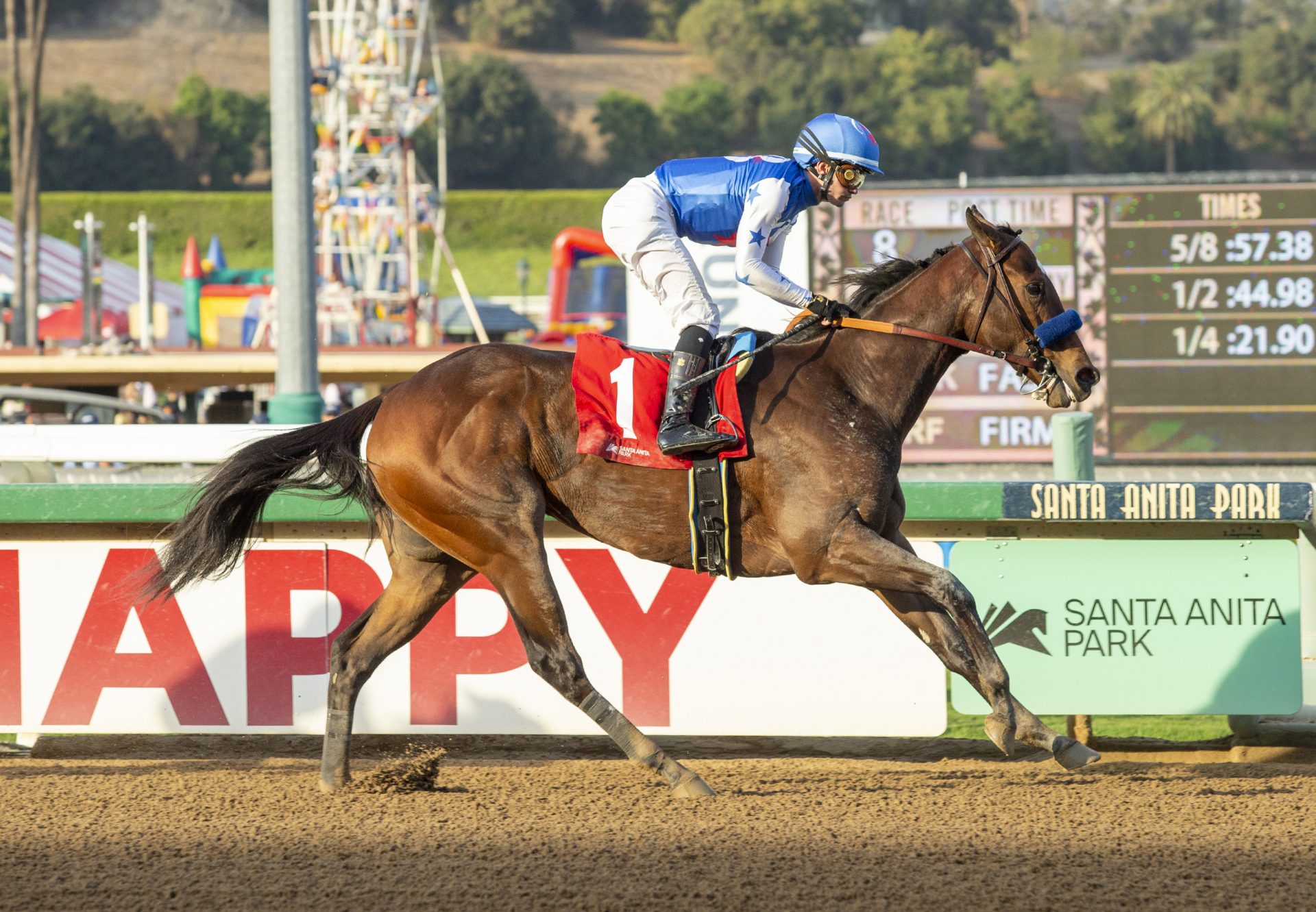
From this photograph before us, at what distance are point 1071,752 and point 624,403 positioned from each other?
1.56 m

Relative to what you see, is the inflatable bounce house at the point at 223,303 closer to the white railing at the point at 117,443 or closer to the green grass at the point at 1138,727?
the white railing at the point at 117,443

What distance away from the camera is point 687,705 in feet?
17.5

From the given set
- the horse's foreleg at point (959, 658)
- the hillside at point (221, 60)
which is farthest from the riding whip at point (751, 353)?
the hillside at point (221, 60)

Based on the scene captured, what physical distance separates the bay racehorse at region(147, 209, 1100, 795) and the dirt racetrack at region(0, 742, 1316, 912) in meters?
0.27

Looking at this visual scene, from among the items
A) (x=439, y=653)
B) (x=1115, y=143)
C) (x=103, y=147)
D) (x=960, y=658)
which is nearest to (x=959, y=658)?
(x=960, y=658)

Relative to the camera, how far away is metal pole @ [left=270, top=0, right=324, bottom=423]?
6180 mm

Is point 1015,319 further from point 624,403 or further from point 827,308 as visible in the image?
point 624,403

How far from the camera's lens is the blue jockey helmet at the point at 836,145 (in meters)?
4.28

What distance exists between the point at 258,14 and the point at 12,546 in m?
88.8

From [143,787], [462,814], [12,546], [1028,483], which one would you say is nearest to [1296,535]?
[1028,483]

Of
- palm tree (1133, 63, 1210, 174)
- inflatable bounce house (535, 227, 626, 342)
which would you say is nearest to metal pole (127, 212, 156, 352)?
inflatable bounce house (535, 227, 626, 342)

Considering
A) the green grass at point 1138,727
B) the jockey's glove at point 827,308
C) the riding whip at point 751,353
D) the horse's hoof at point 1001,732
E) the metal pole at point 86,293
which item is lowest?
the green grass at point 1138,727

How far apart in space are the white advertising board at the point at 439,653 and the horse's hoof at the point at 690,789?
3.18ft

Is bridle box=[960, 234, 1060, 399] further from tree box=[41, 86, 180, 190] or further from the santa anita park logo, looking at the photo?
tree box=[41, 86, 180, 190]
